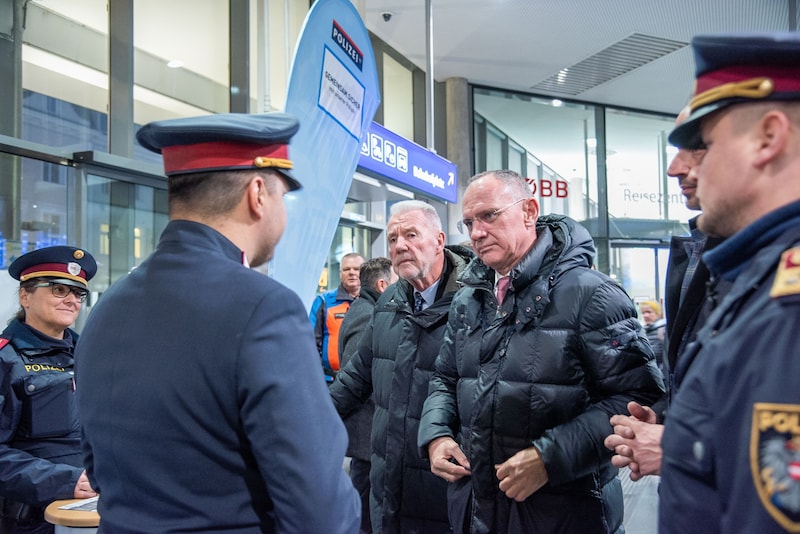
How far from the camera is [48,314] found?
2420 millimetres

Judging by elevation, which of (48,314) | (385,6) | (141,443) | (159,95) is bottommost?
(141,443)

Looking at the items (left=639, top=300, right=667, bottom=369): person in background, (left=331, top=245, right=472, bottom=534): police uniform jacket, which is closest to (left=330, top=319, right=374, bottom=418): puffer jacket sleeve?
(left=331, top=245, right=472, bottom=534): police uniform jacket

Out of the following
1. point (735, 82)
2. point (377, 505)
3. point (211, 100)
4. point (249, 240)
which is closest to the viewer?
point (735, 82)

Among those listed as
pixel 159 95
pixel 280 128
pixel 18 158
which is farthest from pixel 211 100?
pixel 280 128

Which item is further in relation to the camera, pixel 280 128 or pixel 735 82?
pixel 280 128

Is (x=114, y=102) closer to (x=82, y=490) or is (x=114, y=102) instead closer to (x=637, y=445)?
(x=82, y=490)

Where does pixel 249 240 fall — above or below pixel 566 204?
below

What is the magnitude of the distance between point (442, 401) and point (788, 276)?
1431 millimetres

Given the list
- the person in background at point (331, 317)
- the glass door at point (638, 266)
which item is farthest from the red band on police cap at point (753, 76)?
the glass door at point (638, 266)

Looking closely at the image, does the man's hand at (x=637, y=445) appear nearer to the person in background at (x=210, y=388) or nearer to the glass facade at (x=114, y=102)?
the person in background at (x=210, y=388)

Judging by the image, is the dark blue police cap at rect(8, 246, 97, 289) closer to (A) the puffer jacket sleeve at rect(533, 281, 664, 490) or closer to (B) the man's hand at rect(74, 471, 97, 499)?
(B) the man's hand at rect(74, 471, 97, 499)

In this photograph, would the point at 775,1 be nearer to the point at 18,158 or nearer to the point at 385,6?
the point at 385,6

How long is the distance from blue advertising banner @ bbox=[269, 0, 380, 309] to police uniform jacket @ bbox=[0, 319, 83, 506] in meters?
0.95

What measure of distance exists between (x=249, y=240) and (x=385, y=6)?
6.36 m
